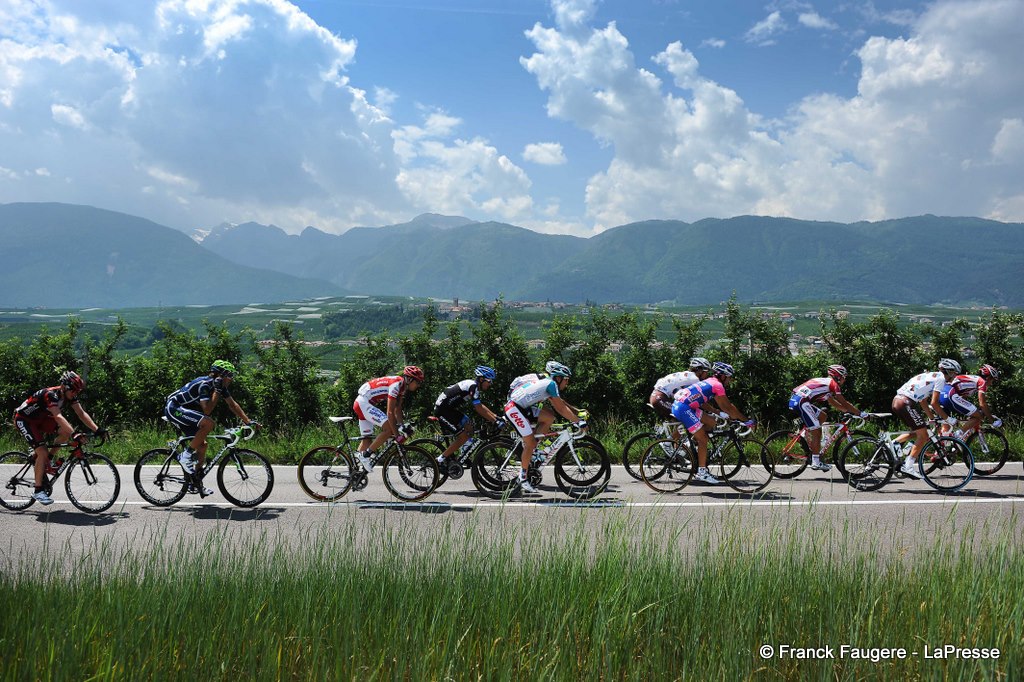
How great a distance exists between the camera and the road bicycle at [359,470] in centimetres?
979

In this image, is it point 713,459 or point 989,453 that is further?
point 989,453

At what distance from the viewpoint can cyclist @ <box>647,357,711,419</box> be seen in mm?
11109

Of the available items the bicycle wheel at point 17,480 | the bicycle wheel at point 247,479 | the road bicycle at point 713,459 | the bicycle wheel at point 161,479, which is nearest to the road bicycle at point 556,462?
the road bicycle at point 713,459

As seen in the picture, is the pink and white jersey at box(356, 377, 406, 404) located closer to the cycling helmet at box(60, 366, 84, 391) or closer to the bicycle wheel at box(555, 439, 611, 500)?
the bicycle wheel at box(555, 439, 611, 500)

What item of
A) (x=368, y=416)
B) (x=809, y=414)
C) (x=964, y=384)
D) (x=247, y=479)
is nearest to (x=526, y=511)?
(x=368, y=416)

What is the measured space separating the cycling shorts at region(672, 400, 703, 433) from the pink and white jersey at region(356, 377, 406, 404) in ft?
13.3

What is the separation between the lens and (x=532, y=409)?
998 centimetres

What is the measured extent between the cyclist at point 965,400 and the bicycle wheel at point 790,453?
7.55ft

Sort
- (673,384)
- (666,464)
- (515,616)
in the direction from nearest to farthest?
1. (515,616)
2. (666,464)
3. (673,384)

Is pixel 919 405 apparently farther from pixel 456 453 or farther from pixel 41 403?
→ pixel 41 403

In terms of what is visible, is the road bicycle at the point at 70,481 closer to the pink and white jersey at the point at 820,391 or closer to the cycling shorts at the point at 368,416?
the cycling shorts at the point at 368,416

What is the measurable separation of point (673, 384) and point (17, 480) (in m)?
9.20

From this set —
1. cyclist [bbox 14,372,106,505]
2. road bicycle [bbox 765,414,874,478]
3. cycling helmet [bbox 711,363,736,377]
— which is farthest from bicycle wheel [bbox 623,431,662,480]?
A: cyclist [bbox 14,372,106,505]

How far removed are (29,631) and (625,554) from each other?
3353 millimetres
